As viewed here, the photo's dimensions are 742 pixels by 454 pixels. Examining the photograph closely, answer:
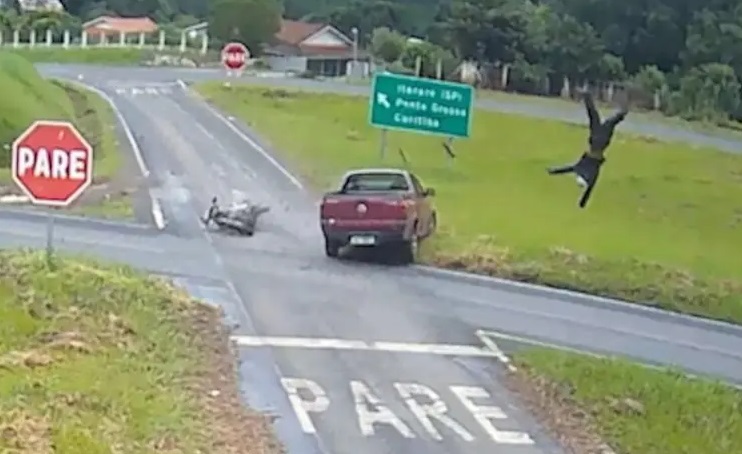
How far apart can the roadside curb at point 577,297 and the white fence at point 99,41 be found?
6084cm

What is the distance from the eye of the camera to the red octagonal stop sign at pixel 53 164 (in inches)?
715

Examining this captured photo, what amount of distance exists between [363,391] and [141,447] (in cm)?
407

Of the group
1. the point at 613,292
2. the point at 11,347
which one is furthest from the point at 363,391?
the point at 613,292

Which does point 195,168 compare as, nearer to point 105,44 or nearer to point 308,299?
point 308,299

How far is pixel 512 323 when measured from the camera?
21.0 metres

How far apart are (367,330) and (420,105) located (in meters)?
18.0

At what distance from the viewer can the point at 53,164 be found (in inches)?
721

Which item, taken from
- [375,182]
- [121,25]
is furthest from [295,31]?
[375,182]

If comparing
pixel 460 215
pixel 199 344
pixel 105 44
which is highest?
pixel 199 344

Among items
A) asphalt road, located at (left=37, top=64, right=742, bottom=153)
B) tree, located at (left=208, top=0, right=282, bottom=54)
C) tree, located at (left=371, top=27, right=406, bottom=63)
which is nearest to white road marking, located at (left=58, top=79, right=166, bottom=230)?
asphalt road, located at (left=37, top=64, right=742, bottom=153)

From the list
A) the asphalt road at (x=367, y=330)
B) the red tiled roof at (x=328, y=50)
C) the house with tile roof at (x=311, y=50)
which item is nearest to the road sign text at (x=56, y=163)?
the asphalt road at (x=367, y=330)

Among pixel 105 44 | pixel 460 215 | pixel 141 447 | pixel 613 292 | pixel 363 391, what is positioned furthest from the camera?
pixel 105 44

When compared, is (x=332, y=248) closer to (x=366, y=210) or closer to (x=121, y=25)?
(x=366, y=210)

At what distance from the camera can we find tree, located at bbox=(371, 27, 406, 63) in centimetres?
7881
